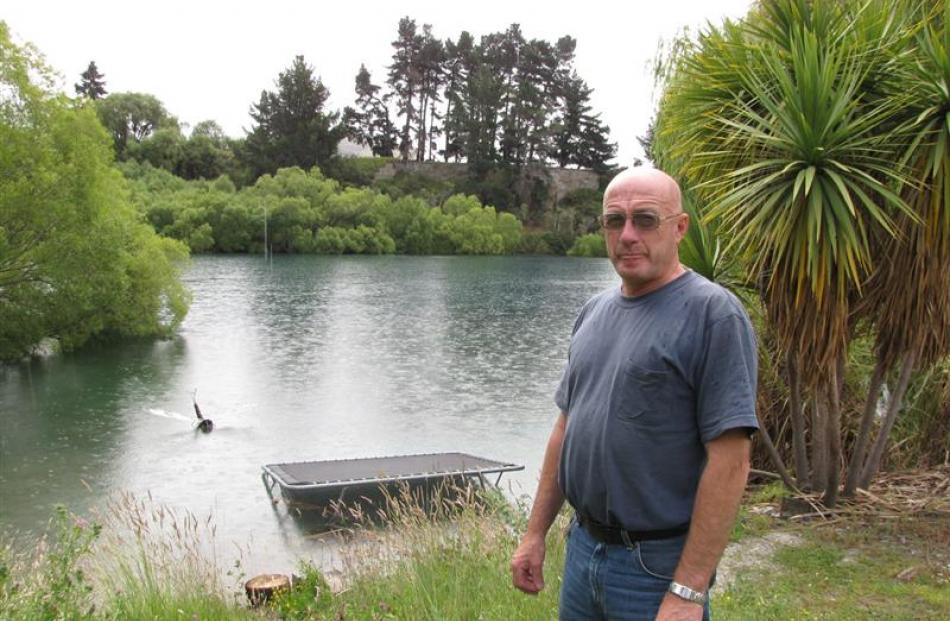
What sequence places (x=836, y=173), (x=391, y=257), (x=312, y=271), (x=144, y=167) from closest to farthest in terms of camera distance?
(x=836, y=173)
(x=312, y=271)
(x=391, y=257)
(x=144, y=167)

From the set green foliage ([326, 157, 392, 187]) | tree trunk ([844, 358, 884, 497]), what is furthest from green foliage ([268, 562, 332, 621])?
green foliage ([326, 157, 392, 187])

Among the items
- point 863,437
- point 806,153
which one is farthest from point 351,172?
point 806,153

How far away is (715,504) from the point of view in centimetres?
214

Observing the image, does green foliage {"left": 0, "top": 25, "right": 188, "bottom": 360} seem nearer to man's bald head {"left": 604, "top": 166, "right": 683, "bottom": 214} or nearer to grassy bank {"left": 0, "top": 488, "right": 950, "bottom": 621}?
grassy bank {"left": 0, "top": 488, "right": 950, "bottom": 621}

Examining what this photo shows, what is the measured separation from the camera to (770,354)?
8.55 metres

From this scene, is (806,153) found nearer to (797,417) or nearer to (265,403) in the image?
(797,417)

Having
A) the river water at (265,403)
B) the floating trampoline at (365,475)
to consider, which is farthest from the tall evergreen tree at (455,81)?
the floating trampoline at (365,475)

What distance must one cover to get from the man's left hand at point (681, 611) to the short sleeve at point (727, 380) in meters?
0.39

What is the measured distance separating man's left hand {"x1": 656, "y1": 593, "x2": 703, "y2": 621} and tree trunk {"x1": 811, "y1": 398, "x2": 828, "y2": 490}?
5.34 meters

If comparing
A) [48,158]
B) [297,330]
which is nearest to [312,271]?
[297,330]

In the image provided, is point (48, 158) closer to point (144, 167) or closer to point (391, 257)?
point (391, 257)

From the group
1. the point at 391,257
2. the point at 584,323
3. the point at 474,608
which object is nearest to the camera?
the point at 584,323

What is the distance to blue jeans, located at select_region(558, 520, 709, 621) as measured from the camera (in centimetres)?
225

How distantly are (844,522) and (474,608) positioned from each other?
3.68 metres
